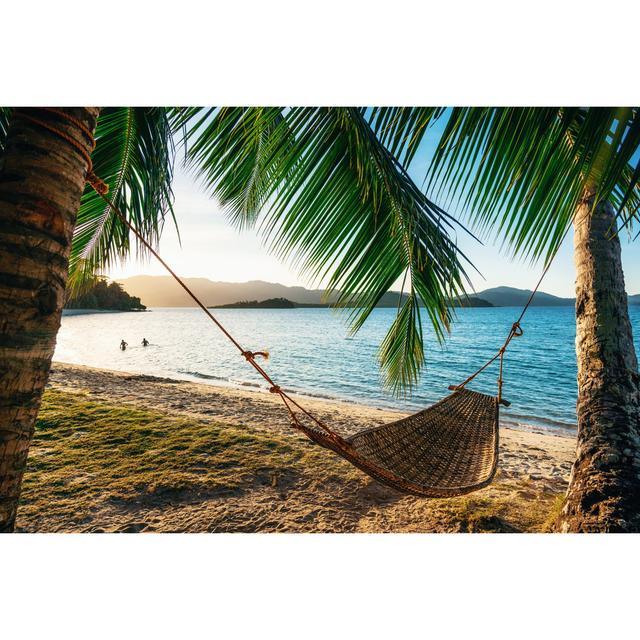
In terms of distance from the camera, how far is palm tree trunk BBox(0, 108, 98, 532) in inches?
20.3

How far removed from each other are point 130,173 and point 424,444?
1.74 meters

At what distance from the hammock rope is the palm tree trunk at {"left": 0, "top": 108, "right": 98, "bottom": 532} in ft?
0.55

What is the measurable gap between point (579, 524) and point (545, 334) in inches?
806

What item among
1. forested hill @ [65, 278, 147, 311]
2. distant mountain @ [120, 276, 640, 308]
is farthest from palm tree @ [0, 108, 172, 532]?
forested hill @ [65, 278, 147, 311]

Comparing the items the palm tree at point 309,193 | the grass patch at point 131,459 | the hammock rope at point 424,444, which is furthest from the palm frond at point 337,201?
the grass patch at point 131,459

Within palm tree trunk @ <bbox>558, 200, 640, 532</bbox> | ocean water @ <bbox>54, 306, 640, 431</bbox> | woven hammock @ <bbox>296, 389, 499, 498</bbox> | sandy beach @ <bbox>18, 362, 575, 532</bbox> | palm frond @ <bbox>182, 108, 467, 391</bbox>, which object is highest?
palm frond @ <bbox>182, 108, 467, 391</bbox>

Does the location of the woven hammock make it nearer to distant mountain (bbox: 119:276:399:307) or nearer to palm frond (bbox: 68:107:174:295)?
palm frond (bbox: 68:107:174:295)

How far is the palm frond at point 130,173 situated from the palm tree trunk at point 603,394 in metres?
1.57

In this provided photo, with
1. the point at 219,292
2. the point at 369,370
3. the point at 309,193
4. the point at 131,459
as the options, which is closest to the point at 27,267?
the point at 309,193

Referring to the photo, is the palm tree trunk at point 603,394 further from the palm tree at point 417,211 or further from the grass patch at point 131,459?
the grass patch at point 131,459

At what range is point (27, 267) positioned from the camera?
524 millimetres

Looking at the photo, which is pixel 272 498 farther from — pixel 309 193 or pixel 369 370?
pixel 369 370

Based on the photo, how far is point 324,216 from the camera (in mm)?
1237

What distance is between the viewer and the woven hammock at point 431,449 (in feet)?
3.88
